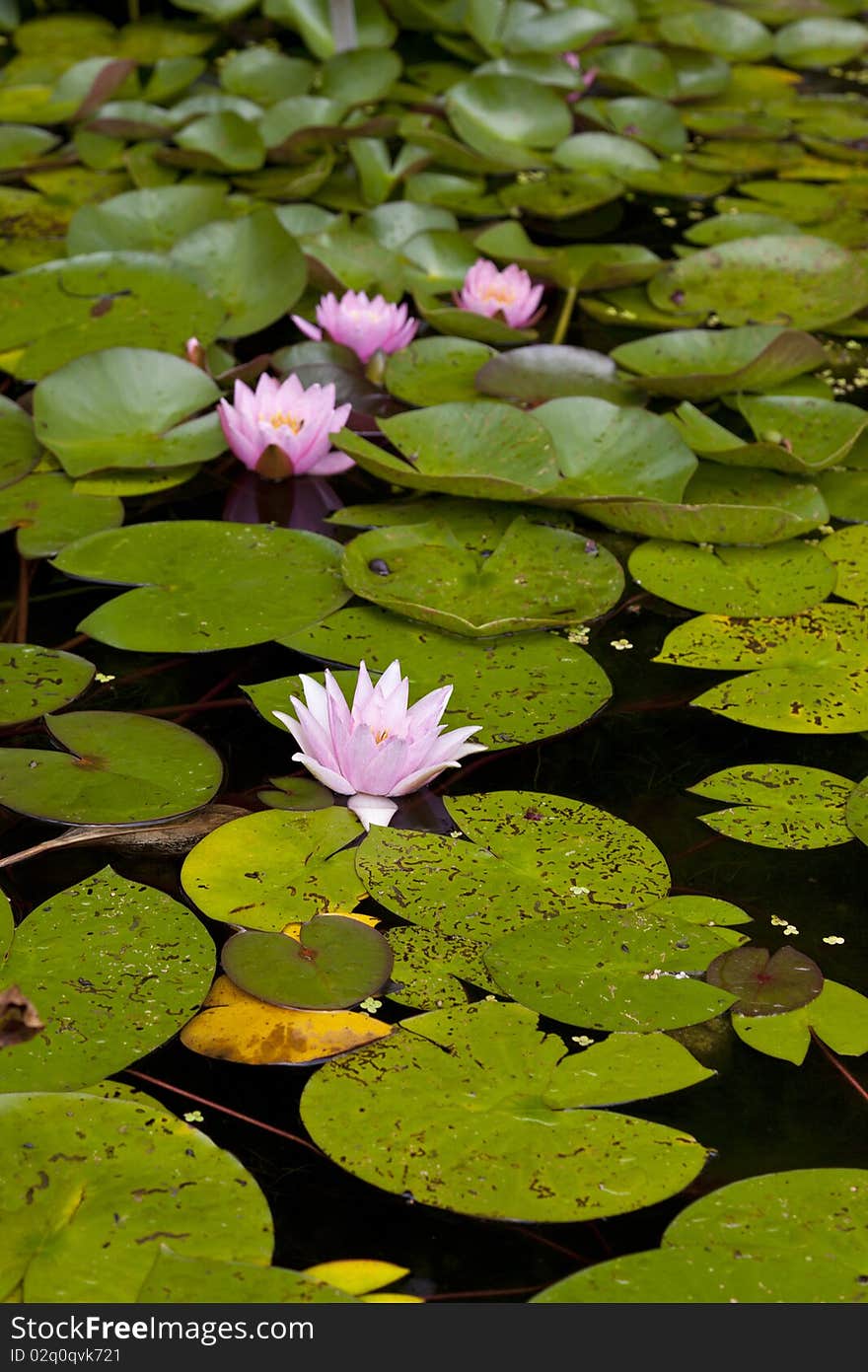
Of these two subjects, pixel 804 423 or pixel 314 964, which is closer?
pixel 314 964

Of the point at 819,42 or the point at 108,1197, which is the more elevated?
the point at 819,42

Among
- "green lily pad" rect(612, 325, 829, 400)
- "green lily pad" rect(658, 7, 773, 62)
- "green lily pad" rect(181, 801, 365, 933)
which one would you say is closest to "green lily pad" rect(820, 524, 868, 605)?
"green lily pad" rect(612, 325, 829, 400)

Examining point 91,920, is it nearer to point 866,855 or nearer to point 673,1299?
point 673,1299

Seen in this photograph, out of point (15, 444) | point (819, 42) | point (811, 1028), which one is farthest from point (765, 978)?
point (819, 42)

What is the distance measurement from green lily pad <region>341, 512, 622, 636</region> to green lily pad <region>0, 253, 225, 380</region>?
0.80m

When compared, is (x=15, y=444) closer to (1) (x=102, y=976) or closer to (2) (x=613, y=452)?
(2) (x=613, y=452)

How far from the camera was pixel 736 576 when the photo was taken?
212 cm

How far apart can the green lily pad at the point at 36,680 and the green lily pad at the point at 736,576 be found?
0.83 m

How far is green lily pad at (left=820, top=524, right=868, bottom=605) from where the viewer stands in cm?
209

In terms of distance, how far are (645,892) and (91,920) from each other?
0.59 meters

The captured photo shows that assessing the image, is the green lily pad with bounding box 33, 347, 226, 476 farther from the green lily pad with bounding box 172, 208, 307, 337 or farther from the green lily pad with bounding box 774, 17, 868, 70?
the green lily pad with bounding box 774, 17, 868, 70

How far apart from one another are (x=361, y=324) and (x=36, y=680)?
108 cm

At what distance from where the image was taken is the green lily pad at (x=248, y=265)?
2.74 m

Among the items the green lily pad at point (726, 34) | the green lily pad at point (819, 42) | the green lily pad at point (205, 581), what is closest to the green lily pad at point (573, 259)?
the green lily pad at point (205, 581)
